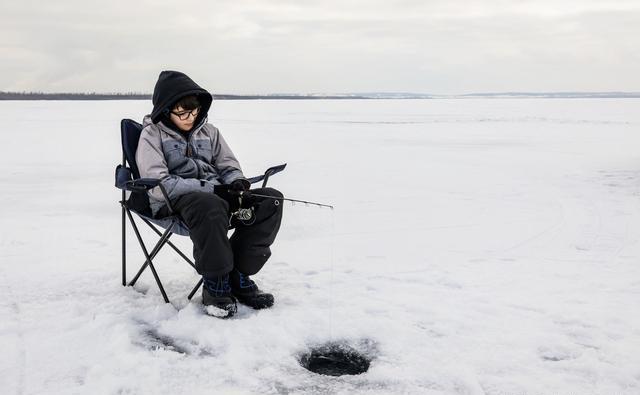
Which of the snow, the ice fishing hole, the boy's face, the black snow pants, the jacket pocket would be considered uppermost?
the boy's face

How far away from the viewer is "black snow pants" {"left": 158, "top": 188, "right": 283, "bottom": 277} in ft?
9.31

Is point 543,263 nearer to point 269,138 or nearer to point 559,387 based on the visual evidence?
point 559,387

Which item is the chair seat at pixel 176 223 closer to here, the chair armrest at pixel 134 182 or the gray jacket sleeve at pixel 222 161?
the chair armrest at pixel 134 182

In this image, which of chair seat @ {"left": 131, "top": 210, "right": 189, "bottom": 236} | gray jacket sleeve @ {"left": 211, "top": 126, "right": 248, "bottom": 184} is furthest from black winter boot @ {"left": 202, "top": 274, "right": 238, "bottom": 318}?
gray jacket sleeve @ {"left": 211, "top": 126, "right": 248, "bottom": 184}

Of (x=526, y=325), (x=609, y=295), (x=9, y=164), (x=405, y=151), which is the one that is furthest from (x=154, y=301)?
(x=405, y=151)

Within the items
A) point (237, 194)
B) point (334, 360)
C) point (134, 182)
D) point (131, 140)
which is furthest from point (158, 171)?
point (334, 360)

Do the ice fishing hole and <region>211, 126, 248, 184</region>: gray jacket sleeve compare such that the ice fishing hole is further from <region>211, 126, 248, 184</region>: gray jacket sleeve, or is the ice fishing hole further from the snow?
<region>211, 126, 248, 184</region>: gray jacket sleeve

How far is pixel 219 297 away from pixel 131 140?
3.25ft

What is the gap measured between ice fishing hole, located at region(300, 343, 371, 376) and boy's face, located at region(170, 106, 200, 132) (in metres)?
1.39

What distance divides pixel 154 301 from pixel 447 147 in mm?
10731

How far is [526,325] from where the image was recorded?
2967mm

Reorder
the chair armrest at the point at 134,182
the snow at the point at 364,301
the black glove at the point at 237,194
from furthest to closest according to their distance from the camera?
the black glove at the point at 237,194 → the chair armrest at the point at 134,182 → the snow at the point at 364,301

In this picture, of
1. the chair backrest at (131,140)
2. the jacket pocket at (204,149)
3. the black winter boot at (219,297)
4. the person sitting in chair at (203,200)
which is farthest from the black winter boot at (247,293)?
the chair backrest at (131,140)

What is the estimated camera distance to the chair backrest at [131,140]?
3158mm
